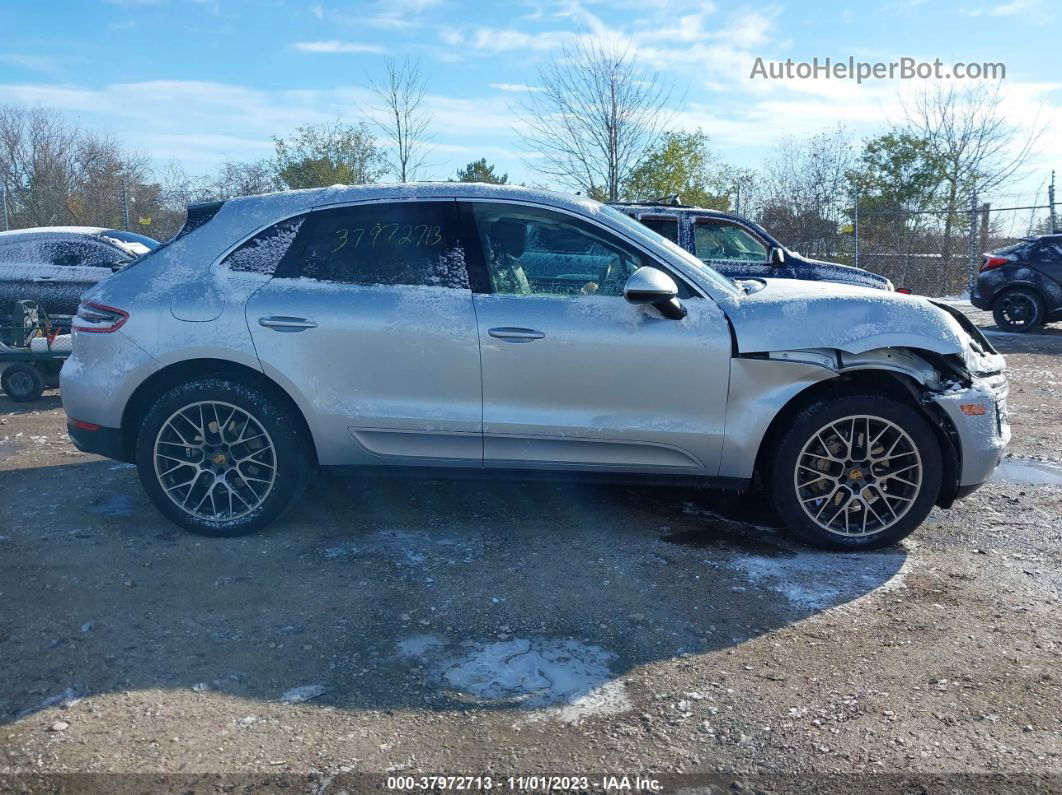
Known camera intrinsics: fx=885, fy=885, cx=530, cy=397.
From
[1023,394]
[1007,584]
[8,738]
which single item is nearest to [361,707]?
[8,738]

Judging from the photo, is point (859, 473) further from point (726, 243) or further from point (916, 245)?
point (916, 245)

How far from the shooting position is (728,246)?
10047 millimetres

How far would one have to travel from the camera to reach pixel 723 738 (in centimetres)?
284

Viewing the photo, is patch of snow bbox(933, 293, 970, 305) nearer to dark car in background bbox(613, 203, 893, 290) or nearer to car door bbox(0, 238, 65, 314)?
dark car in background bbox(613, 203, 893, 290)

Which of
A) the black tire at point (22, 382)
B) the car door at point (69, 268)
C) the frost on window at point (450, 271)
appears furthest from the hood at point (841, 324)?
the car door at point (69, 268)

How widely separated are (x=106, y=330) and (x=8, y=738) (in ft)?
7.45

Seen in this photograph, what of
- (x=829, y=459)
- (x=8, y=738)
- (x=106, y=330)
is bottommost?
(x=8, y=738)

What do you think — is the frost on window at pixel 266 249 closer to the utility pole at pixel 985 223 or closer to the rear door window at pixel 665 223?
the rear door window at pixel 665 223

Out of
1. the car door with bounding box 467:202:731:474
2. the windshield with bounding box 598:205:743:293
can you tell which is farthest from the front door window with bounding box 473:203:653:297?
the windshield with bounding box 598:205:743:293

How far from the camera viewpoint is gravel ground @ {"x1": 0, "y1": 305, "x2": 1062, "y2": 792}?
2783mm

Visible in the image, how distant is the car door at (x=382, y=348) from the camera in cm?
439

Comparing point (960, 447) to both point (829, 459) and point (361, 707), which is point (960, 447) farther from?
point (361, 707)

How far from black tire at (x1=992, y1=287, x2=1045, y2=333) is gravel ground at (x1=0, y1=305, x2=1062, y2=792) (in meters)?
9.73

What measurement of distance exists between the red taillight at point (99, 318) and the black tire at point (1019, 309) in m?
13.4
